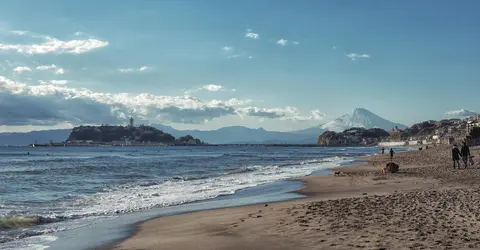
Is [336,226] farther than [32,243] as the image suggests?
No

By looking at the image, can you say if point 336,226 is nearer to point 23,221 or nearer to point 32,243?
point 32,243

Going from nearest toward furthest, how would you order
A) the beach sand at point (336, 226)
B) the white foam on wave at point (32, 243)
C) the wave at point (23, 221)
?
the beach sand at point (336, 226), the white foam on wave at point (32, 243), the wave at point (23, 221)

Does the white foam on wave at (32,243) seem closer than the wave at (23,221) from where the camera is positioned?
Yes

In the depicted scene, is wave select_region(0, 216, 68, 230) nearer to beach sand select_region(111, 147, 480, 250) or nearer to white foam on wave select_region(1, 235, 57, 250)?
white foam on wave select_region(1, 235, 57, 250)

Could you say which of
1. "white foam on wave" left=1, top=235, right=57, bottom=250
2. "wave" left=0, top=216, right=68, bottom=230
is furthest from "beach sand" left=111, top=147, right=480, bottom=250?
"wave" left=0, top=216, right=68, bottom=230

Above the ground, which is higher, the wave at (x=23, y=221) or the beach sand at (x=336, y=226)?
the beach sand at (x=336, y=226)

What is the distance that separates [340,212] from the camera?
11.8 m

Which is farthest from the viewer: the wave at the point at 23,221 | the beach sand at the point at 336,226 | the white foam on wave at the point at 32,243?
the wave at the point at 23,221

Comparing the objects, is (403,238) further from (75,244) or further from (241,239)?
(75,244)

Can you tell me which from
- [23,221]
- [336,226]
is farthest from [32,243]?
[336,226]

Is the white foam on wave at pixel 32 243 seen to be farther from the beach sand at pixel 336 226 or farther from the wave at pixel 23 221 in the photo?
the wave at pixel 23 221

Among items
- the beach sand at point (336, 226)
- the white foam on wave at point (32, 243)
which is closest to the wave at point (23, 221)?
the white foam on wave at point (32, 243)

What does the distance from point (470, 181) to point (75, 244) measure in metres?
17.1

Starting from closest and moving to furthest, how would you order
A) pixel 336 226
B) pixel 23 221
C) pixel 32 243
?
pixel 336 226, pixel 32 243, pixel 23 221
